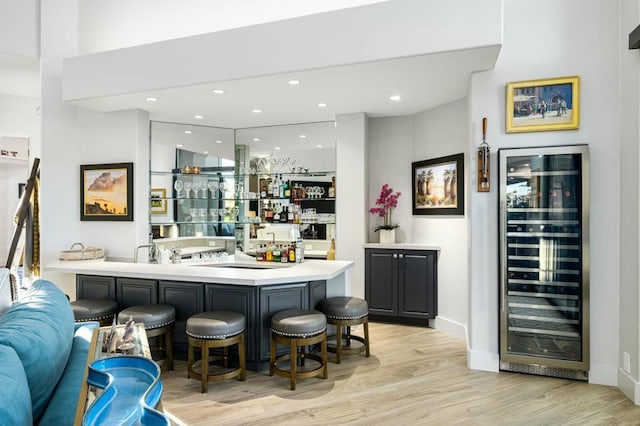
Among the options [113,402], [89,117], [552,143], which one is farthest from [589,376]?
[89,117]

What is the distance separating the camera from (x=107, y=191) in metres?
4.84

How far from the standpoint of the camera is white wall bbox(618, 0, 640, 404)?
2.97 metres

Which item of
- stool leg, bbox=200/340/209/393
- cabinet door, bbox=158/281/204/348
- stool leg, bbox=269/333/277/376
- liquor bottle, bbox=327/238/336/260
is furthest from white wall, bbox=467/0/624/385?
cabinet door, bbox=158/281/204/348

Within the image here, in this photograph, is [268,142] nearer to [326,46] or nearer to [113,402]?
[326,46]

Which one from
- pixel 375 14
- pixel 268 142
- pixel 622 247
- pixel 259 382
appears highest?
pixel 375 14

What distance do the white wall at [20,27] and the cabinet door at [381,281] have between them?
470cm

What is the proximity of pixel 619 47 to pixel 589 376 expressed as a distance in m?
2.72

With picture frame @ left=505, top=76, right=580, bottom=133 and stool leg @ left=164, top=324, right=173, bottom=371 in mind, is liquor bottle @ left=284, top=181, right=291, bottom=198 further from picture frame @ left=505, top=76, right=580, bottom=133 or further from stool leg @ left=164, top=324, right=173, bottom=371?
picture frame @ left=505, top=76, right=580, bottom=133

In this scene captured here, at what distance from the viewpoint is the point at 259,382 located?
130 inches

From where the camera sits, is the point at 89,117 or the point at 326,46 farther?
the point at 89,117

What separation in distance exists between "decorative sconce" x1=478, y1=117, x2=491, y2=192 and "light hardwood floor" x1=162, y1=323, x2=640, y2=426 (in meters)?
1.66

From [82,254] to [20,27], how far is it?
9.03 feet

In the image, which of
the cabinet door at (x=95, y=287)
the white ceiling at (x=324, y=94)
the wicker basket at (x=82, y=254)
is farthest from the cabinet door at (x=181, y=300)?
the white ceiling at (x=324, y=94)

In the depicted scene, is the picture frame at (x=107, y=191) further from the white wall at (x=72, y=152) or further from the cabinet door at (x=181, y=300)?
the cabinet door at (x=181, y=300)
